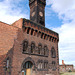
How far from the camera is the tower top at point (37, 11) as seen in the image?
71.1 feet

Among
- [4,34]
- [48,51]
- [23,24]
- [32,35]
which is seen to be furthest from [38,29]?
[4,34]

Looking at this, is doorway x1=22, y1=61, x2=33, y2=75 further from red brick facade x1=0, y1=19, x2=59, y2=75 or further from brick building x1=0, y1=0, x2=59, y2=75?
red brick facade x1=0, y1=19, x2=59, y2=75

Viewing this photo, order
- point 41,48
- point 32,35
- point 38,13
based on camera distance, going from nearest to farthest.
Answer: point 32,35, point 41,48, point 38,13

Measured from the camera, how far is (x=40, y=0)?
23.0m

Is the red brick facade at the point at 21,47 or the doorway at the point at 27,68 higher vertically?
the red brick facade at the point at 21,47

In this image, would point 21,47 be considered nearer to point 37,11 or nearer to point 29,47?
point 29,47

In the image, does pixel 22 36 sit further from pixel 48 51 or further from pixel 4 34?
pixel 48 51

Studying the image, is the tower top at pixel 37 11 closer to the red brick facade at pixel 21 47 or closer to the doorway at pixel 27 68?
the red brick facade at pixel 21 47

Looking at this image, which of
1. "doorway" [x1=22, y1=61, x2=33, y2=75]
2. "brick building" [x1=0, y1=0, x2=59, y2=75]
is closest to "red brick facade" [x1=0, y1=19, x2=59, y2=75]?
"brick building" [x1=0, y1=0, x2=59, y2=75]

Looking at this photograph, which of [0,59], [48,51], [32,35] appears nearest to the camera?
[0,59]

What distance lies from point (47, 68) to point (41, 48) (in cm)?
395

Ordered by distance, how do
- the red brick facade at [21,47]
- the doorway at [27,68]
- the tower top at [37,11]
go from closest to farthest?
the red brick facade at [21,47], the doorway at [27,68], the tower top at [37,11]

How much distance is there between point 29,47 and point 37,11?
913cm

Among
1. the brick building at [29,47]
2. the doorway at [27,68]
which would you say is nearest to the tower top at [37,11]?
the brick building at [29,47]
